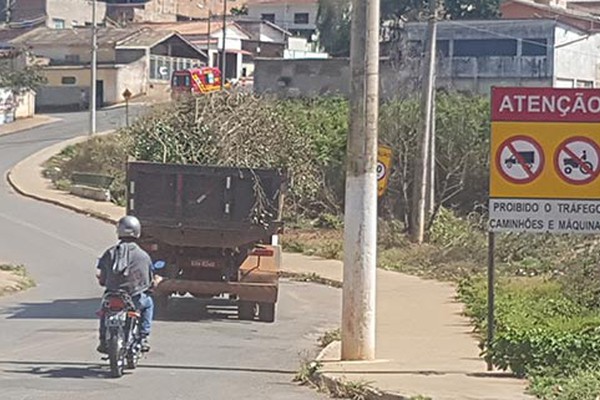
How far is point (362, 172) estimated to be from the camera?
45.4ft

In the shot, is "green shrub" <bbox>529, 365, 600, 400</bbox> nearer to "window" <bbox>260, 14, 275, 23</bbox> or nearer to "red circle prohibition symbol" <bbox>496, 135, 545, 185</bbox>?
"red circle prohibition symbol" <bbox>496, 135, 545, 185</bbox>

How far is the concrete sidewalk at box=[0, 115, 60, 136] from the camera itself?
7238 centimetres

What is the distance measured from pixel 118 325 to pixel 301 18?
104236mm

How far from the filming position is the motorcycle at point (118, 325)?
13.4m

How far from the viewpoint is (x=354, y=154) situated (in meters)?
13.9

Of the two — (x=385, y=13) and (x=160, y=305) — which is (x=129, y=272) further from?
(x=385, y=13)

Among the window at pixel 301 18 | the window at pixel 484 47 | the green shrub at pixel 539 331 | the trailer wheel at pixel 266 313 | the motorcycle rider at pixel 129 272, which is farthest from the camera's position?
the window at pixel 301 18

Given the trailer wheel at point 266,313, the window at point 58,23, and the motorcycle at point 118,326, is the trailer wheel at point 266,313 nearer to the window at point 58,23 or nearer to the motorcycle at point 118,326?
the motorcycle at point 118,326

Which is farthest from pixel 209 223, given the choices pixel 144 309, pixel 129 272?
pixel 129 272

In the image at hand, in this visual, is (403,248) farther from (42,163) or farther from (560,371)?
(42,163)

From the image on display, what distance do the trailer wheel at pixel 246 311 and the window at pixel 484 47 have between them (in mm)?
45825

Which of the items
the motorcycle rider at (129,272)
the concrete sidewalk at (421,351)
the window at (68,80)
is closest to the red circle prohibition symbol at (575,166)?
the concrete sidewalk at (421,351)

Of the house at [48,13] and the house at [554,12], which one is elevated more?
the house at [48,13]

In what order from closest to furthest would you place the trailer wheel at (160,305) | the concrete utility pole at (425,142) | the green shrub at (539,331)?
the green shrub at (539,331) < the trailer wheel at (160,305) < the concrete utility pole at (425,142)
